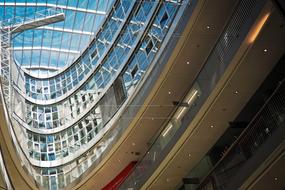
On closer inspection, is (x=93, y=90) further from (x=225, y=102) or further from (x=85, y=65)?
(x=225, y=102)

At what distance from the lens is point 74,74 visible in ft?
130

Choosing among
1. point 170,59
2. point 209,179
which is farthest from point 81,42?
point 209,179

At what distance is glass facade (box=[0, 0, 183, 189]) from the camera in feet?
85.3

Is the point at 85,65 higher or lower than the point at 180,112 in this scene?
higher

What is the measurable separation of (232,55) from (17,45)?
2971cm

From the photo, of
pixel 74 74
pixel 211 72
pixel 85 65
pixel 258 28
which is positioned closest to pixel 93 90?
pixel 85 65

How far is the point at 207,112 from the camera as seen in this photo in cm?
1827

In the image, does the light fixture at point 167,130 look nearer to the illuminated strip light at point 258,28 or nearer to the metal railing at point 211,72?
the metal railing at point 211,72

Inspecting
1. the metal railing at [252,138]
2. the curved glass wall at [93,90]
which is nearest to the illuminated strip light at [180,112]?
the metal railing at [252,138]

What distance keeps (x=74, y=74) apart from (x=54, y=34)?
5.03 meters

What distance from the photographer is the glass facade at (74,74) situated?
26000 mm

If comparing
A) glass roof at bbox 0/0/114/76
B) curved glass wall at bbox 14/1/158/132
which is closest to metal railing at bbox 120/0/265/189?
curved glass wall at bbox 14/1/158/132

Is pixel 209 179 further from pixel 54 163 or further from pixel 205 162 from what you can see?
pixel 54 163

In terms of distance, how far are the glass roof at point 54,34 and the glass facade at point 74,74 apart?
87 mm
